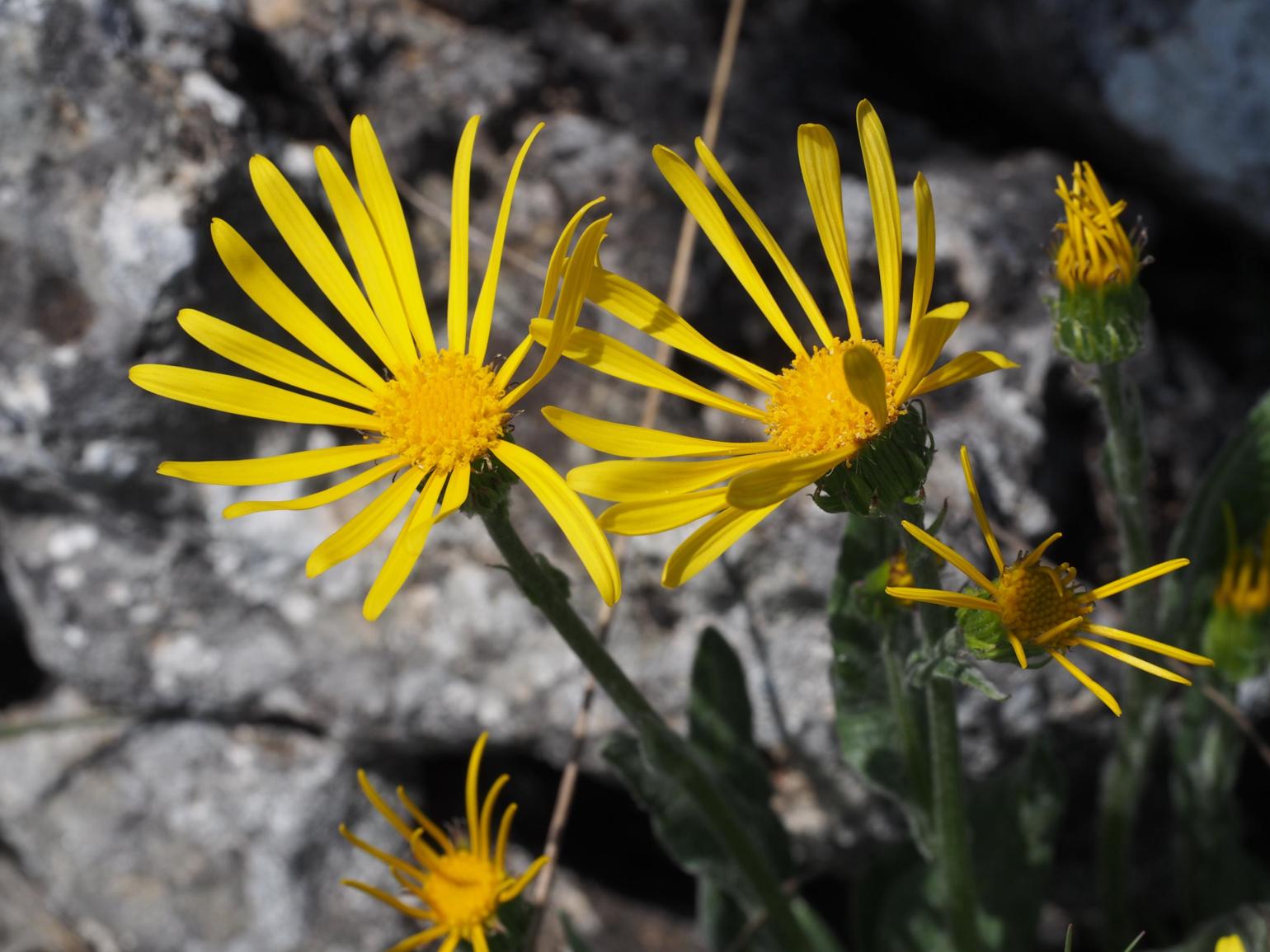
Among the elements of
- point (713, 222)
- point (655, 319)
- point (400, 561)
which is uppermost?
point (713, 222)

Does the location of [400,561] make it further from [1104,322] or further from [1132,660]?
[1104,322]

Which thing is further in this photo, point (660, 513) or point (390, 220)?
point (390, 220)

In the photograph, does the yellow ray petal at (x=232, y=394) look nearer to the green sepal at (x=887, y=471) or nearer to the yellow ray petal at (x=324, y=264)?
the yellow ray petal at (x=324, y=264)

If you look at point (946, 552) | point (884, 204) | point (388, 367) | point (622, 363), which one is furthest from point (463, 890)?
point (884, 204)

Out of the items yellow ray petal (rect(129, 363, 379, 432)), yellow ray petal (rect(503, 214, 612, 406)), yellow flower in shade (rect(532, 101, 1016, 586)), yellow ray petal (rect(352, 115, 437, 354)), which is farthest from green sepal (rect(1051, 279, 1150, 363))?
yellow ray petal (rect(129, 363, 379, 432))

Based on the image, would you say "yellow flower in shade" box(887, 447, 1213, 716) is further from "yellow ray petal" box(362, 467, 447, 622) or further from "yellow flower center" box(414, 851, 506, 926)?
"yellow flower center" box(414, 851, 506, 926)

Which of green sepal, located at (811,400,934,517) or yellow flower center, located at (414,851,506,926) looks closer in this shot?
green sepal, located at (811,400,934,517)
